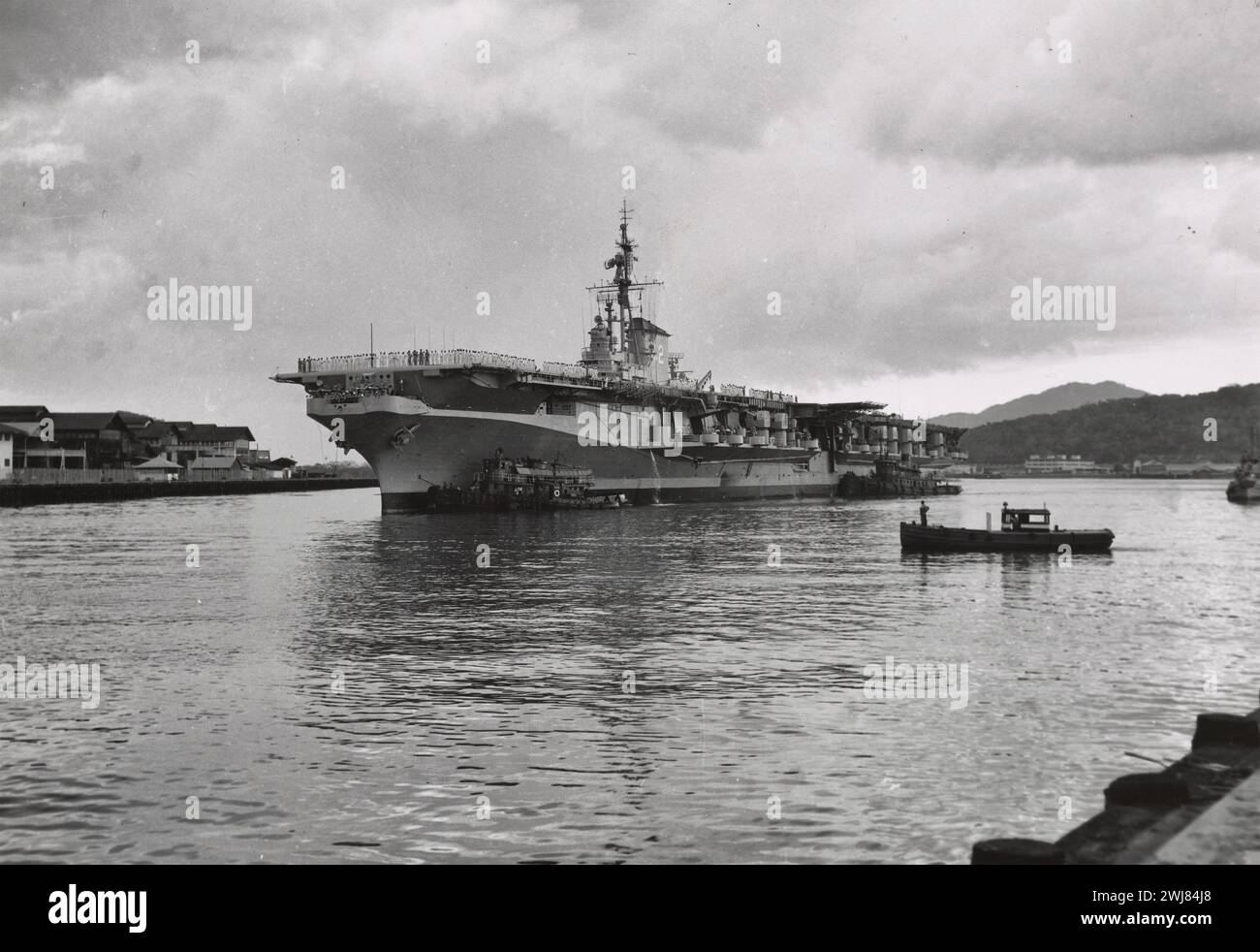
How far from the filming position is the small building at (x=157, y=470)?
9894 cm

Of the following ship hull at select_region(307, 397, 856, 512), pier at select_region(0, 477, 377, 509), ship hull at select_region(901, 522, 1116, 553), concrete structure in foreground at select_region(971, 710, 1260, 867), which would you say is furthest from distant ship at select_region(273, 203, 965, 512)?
concrete structure in foreground at select_region(971, 710, 1260, 867)

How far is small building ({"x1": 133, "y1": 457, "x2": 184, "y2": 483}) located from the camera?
325 ft

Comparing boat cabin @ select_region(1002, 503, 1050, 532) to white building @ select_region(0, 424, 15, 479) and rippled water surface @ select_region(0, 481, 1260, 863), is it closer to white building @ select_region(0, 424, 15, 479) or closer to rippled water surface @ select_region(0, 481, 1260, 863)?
rippled water surface @ select_region(0, 481, 1260, 863)

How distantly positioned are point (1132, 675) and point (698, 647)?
5829 millimetres

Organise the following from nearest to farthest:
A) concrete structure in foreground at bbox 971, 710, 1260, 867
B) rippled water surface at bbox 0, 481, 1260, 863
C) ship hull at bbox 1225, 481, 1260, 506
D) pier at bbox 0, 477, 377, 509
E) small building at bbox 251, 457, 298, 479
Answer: concrete structure in foreground at bbox 971, 710, 1260, 867
rippled water surface at bbox 0, 481, 1260, 863
pier at bbox 0, 477, 377, 509
ship hull at bbox 1225, 481, 1260, 506
small building at bbox 251, 457, 298, 479

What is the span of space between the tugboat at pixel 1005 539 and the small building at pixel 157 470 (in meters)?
80.3

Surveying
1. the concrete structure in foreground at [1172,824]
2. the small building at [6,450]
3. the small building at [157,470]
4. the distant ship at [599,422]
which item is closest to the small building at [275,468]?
the small building at [157,470]

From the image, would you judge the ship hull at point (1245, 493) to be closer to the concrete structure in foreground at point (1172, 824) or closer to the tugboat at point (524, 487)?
the tugboat at point (524, 487)

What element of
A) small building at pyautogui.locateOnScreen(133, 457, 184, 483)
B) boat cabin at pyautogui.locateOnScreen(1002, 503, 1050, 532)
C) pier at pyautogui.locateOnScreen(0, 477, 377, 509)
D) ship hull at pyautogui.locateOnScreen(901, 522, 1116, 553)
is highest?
small building at pyautogui.locateOnScreen(133, 457, 184, 483)

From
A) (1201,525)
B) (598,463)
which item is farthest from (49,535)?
(1201,525)

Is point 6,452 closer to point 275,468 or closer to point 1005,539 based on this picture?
point 275,468

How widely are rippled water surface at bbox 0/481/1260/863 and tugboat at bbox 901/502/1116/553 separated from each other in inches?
217
